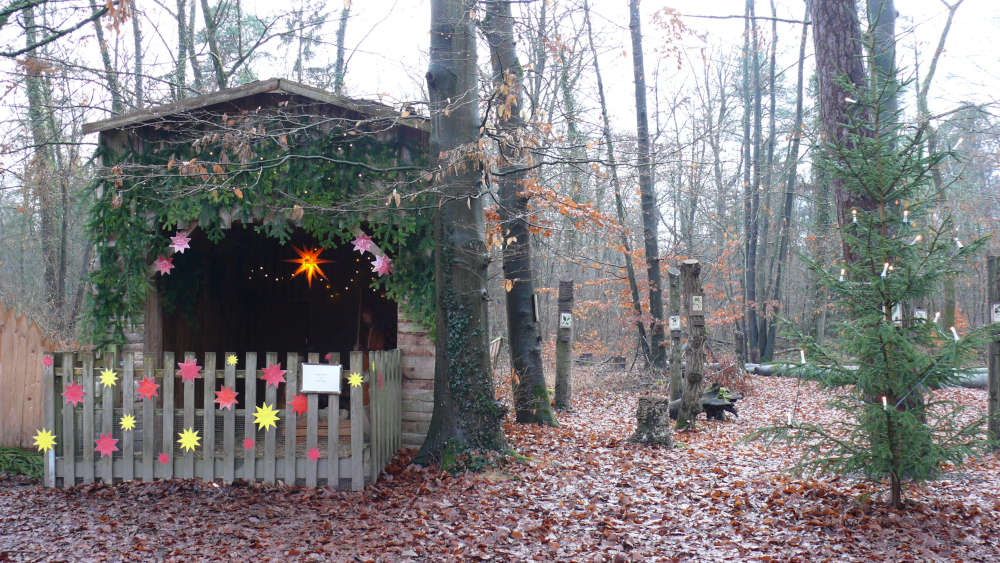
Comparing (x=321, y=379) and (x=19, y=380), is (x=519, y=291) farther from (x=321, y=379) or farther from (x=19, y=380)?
(x=19, y=380)

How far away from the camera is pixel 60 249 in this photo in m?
17.2

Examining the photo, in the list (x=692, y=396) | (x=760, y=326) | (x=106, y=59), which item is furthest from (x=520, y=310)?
(x=760, y=326)

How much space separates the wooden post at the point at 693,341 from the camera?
878 cm

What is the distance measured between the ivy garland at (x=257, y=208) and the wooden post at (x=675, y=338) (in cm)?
452

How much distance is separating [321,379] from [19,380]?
12.8 feet

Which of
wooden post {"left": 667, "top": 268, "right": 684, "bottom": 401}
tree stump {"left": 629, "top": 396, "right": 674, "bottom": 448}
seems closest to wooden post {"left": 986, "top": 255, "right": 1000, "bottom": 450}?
tree stump {"left": 629, "top": 396, "right": 674, "bottom": 448}

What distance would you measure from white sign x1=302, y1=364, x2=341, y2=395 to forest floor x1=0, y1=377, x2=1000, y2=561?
3.02 feet

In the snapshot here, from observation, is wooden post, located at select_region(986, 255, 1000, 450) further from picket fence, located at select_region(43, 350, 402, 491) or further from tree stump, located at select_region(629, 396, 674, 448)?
picket fence, located at select_region(43, 350, 402, 491)

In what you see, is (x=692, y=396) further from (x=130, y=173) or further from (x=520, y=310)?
(x=130, y=173)

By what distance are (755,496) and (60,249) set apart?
60.2 ft

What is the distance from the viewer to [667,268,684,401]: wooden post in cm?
979

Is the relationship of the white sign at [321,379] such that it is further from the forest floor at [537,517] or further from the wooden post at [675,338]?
the wooden post at [675,338]

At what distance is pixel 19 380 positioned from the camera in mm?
7121

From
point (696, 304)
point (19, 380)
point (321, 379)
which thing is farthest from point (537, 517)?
point (19, 380)
